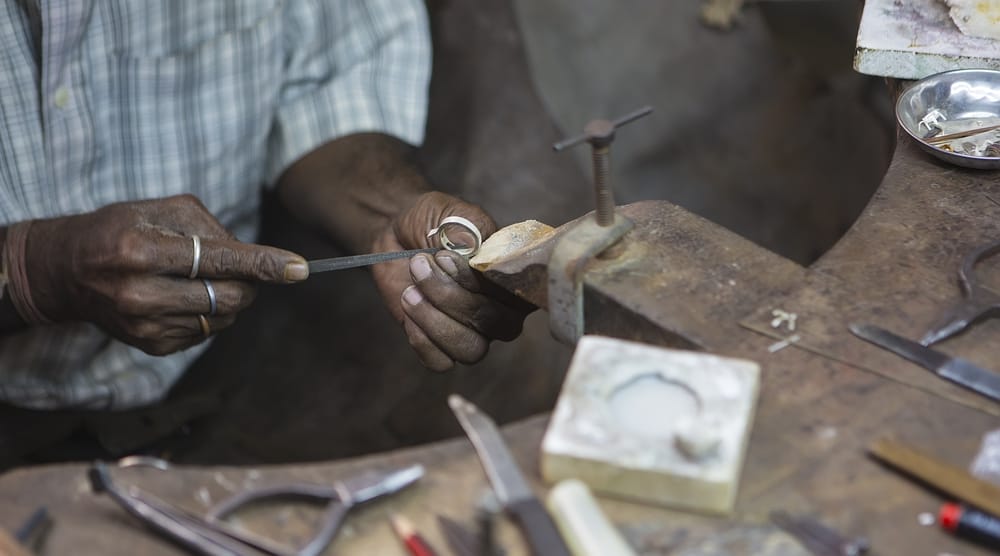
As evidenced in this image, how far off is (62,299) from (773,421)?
108cm

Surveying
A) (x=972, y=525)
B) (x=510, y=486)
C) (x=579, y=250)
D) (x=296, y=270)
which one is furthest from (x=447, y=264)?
(x=972, y=525)

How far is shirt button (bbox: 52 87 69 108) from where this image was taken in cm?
166

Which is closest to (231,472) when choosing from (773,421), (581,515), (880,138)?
(581,515)

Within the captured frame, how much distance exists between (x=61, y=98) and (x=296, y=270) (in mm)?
538

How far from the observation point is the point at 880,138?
2.98m

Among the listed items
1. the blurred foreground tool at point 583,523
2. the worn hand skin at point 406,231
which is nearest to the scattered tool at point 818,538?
the blurred foreground tool at point 583,523

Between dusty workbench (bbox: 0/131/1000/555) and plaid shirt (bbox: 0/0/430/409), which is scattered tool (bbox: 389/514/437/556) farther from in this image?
plaid shirt (bbox: 0/0/430/409)

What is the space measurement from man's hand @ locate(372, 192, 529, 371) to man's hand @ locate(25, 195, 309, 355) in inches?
7.1

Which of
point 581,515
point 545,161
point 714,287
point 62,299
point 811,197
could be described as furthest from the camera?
point 811,197

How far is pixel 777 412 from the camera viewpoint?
3.50ft

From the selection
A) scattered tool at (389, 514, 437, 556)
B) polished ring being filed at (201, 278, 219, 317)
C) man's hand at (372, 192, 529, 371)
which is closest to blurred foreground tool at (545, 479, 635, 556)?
scattered tool at (389, 514, 437, 556)

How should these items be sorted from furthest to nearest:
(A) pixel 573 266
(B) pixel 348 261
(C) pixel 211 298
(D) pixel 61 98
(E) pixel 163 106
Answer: (E) pixel 163 106
(D) pixel 61 98
(C) pixel 211 298
(B) pixel 348 261
(A) pixel 573 266

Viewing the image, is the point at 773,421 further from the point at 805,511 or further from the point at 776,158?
the point at 776,158

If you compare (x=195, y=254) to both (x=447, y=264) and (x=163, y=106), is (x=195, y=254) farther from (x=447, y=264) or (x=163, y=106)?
(x=163, y=106)
